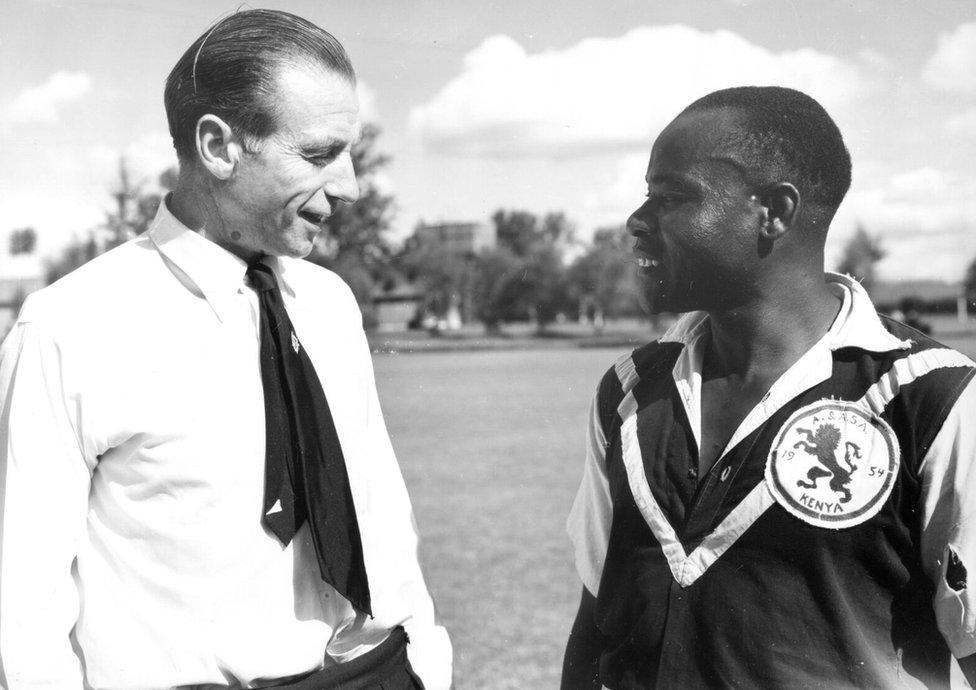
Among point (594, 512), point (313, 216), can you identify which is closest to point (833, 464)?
point (594, 512)

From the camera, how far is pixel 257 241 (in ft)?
6.36

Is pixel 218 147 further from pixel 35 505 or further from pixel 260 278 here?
pixel 35 505

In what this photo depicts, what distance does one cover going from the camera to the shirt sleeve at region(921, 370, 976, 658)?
5.49 feet

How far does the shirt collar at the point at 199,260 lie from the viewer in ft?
6.21

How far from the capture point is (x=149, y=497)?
177 cm

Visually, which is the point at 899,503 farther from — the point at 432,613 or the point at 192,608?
the point at 192,608

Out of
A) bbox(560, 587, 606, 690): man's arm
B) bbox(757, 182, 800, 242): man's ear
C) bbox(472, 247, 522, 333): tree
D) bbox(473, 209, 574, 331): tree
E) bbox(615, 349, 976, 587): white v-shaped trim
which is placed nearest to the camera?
bbox(615, 349, 976, 587): white v-shaped trim

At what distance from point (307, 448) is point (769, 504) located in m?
0.89

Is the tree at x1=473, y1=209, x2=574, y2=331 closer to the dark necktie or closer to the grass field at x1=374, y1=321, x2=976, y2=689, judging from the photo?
the grass field at x1=374, y1=321, x2=976, y2=689

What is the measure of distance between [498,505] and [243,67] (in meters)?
6.18

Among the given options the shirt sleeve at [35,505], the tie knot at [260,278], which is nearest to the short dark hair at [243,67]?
the tie knot at [260,278]

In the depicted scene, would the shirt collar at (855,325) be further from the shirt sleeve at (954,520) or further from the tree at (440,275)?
the tree at (440,275)

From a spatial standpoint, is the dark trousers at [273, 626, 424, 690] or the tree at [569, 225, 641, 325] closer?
the dark trousers at [273, 626, 424, 690]

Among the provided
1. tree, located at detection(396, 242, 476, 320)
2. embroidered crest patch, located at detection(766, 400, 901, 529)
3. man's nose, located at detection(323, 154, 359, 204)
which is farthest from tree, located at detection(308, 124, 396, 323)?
embroidered crest patch, located at detection(766, 400, 901, 529)
